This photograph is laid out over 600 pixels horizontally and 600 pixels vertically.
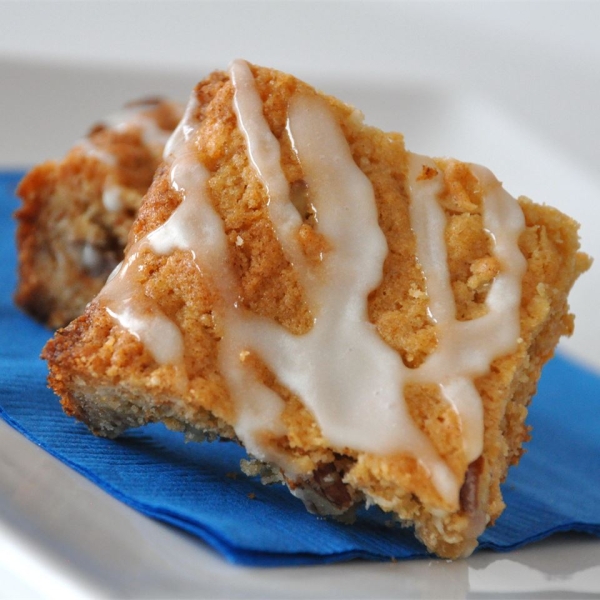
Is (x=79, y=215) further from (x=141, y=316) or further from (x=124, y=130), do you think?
(x=141, y=316)

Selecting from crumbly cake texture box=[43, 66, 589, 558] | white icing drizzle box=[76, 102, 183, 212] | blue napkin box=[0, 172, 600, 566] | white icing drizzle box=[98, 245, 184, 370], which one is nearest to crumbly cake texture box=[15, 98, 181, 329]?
white icing drizzle box=[76, 102, 183, 212]

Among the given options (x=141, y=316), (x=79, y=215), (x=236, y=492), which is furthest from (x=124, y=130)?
(x=236, y=492)

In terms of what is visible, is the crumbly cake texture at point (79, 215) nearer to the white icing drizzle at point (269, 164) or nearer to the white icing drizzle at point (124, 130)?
the white icing drizzle at point (124, 130)

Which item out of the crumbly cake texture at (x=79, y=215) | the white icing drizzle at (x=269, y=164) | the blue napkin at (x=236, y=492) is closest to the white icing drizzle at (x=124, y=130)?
the crumbly cake texture at (x=79, y=215)

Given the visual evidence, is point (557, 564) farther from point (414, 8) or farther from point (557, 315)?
point (414, 8)

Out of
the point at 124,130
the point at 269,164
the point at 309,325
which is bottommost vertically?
the point at 124,130
